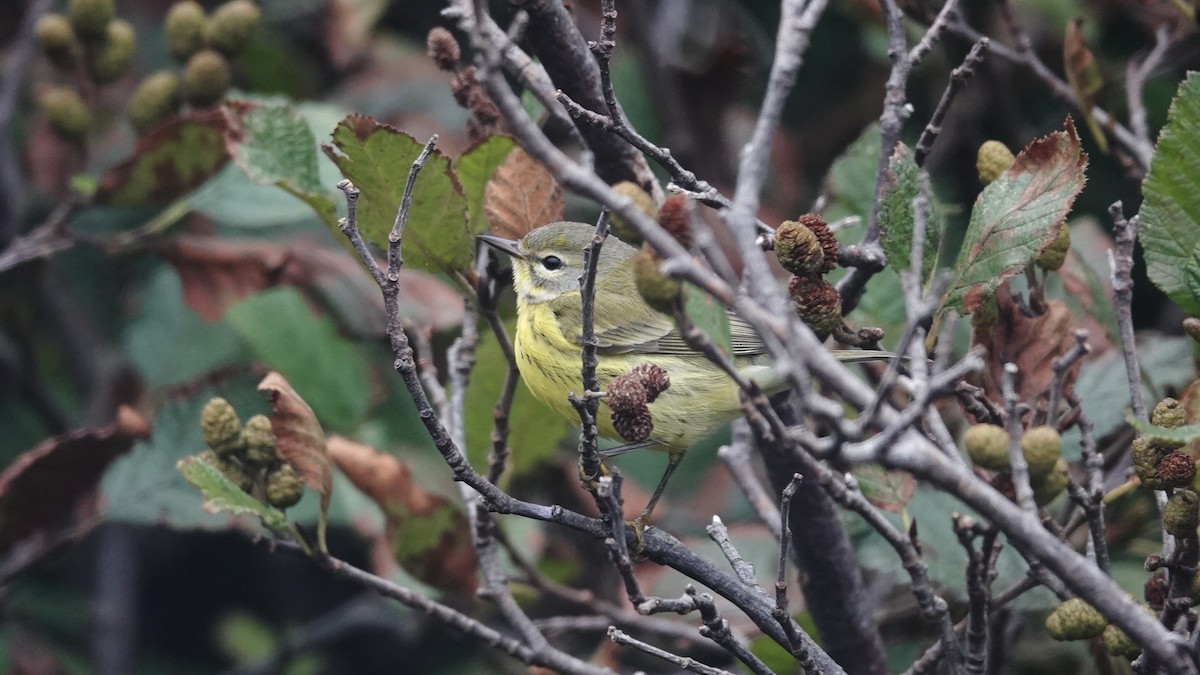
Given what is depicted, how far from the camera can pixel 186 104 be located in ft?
11.1

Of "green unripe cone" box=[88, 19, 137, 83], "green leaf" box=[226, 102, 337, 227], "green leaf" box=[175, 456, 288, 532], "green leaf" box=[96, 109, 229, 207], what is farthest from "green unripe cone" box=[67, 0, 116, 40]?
"green leaf" box=[175, 456, 288, 532]

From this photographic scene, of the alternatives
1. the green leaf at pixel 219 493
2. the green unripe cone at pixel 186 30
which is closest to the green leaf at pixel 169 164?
the green unripe cone at pixel 186 30

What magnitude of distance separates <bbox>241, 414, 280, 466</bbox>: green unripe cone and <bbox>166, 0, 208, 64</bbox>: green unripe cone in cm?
150

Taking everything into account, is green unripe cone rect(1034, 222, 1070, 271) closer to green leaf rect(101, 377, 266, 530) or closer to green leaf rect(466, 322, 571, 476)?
green leaf rect(466, 322, 571, 476)

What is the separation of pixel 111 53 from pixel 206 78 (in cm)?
36

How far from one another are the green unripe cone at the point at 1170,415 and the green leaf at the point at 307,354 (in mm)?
2192

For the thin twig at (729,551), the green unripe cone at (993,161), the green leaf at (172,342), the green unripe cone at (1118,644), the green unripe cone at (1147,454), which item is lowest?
the green leaf at (172,342)

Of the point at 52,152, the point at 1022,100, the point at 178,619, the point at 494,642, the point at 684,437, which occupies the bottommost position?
the point at 178,619

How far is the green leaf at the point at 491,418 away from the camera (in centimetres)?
268

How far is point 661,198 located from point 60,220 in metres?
1.77

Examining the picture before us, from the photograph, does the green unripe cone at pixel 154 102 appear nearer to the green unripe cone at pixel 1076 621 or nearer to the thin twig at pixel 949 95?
the thin twig at pixel 949 95

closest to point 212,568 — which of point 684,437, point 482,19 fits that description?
point 684,437

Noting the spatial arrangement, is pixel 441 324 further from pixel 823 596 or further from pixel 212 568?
pixel 212 568

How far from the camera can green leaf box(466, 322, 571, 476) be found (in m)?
2.68
